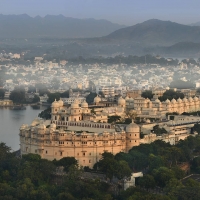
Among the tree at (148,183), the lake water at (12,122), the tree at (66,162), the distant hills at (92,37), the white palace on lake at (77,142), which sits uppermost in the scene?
the distant hills at (92,37)

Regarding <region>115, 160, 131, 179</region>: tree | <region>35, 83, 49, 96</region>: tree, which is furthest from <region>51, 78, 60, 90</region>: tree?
<region>115, 160, 131, 179</region>: tree

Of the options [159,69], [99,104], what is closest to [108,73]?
[159,69]

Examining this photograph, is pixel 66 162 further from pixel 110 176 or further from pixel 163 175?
pixel 163 175

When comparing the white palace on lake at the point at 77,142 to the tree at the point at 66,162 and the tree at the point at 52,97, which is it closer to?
the tree at the point at 66,162

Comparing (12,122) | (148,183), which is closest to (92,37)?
(12,122)

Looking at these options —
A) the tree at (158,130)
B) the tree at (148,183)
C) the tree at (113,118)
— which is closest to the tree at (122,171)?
the tree at (148,183)

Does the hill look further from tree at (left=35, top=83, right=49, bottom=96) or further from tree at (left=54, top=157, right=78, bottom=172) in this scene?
tree at (left=54, top=157, right=78, bottom=172)

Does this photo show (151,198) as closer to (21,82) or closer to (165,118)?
(165,118)
